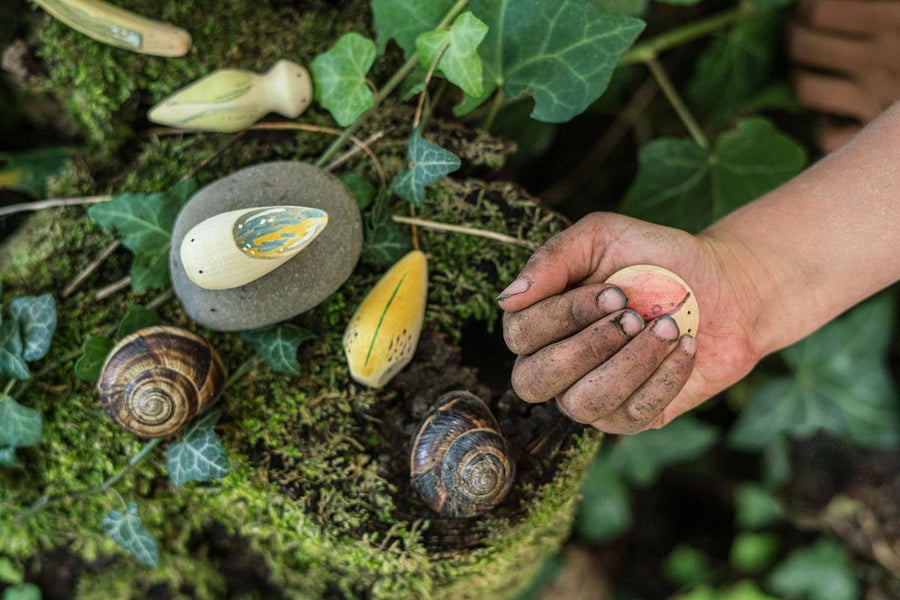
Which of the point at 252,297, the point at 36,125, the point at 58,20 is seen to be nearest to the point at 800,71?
the point at 252,297

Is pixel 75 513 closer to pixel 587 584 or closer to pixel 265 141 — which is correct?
pixel 265 141

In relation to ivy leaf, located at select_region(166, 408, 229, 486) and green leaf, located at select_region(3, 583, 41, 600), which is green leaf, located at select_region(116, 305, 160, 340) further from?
green leaf, located at select_region(3, 583, 41, 600)

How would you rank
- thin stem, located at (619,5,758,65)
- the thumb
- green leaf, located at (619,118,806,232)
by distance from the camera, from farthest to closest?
1. thin stem, located at (619,5,758,65)
2. green leaf, located at (619,118,806,232)
3. the thumb

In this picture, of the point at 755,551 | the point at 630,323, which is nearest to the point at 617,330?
the point at 630,323

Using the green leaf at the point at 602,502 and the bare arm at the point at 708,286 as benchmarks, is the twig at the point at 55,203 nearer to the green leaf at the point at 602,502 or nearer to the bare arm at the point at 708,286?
the bare arm at the point at 708,286

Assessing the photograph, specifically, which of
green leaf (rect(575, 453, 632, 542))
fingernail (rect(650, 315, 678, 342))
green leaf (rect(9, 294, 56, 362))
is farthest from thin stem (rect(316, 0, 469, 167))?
green leaf (rect(575, 453, 632, 542))

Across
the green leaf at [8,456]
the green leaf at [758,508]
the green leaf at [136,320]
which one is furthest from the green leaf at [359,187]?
the green leaf at [758,508]
